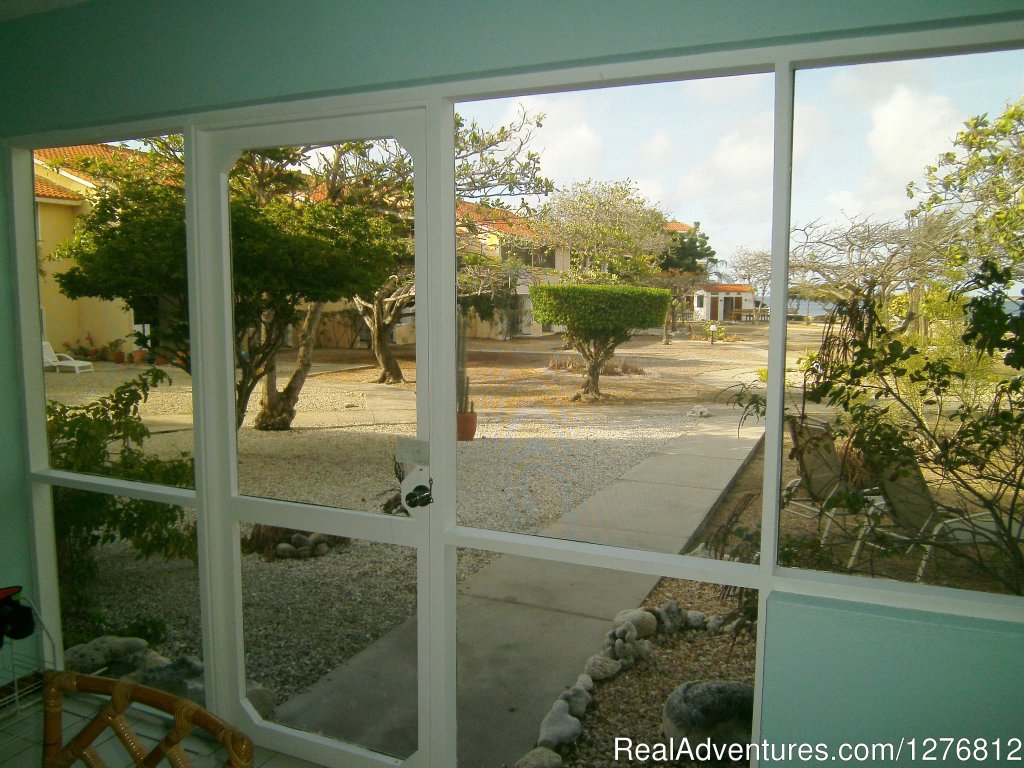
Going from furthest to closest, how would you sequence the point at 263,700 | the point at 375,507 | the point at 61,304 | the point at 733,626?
the point at 61,304, the point at 263,700, the point at 375,507, the point at 733,626

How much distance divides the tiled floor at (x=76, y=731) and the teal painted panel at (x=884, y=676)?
1.76m

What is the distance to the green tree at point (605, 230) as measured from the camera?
202cm

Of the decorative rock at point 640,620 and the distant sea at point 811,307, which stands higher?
the distant sea at point 811,307

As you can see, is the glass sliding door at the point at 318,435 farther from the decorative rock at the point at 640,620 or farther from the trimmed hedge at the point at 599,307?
the decorative rock at the point at 640,620

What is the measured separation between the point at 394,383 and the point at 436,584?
684mm

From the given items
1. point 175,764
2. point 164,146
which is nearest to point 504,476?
point 175,764

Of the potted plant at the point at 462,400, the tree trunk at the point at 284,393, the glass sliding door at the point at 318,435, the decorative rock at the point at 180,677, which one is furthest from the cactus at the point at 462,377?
the decorative rock at the point at 180,677

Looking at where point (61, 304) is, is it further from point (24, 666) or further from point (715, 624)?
point (715, 624)

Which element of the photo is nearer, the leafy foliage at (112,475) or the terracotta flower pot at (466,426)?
the terracotta flower pot at (466,426)

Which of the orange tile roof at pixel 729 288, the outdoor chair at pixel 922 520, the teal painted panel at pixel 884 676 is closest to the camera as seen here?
the teal painted panel at pixel 884 676

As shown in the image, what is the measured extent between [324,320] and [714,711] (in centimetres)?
183

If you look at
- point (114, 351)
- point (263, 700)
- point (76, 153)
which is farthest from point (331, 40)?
point (263, 700)

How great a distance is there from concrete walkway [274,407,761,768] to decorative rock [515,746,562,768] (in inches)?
1.2

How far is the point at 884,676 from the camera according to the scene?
1.76m
